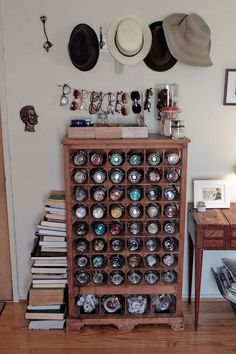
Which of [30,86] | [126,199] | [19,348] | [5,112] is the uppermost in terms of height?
[30,86]

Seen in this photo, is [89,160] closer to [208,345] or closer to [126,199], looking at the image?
[126,199]

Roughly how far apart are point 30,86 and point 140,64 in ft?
2.18

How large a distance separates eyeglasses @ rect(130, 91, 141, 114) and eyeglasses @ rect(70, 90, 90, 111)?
0.27 meters

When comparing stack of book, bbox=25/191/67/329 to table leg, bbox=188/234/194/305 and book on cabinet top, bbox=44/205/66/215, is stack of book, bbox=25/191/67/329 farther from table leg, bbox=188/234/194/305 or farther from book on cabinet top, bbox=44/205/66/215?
table leg, bbox=188/234/194/305

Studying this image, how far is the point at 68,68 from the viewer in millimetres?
2293

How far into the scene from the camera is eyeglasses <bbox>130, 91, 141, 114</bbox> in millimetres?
2318

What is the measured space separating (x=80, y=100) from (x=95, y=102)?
0.09 m

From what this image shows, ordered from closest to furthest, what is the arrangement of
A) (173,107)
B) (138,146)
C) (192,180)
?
(138,146)
(173,107)
(192,180)

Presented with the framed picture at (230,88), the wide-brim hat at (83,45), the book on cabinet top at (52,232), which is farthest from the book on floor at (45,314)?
the framed picture at (230,88)

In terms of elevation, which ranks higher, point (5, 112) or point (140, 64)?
point (140, 64)

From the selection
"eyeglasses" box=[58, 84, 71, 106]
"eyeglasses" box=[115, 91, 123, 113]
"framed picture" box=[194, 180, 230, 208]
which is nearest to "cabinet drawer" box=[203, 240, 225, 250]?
"framed picture" box=[194, 180, 230, 208]

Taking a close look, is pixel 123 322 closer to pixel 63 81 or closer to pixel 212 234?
pixel 212 234

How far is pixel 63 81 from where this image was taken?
2.31 m

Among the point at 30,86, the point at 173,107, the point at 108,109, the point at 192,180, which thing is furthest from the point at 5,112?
the point at 192,180
